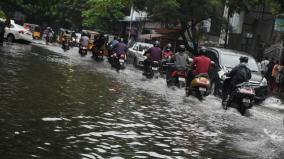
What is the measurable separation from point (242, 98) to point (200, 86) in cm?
208

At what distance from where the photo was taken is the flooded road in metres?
7.45

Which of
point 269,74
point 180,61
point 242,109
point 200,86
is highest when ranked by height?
point 180,61

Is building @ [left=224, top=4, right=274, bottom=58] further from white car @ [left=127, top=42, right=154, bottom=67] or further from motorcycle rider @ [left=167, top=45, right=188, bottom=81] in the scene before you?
motorcycle rider @ [left=167, top=45, right=188, bottom=81]

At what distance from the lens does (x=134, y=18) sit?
2815 inches

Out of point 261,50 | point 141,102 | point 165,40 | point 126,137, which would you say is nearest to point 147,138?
point 126,137

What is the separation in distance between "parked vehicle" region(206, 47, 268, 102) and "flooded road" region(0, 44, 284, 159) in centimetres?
408

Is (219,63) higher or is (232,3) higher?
(232,3)

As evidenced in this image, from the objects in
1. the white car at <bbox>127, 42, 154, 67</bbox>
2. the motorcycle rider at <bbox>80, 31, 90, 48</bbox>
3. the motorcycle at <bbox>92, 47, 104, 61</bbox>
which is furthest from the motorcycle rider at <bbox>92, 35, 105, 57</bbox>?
the white car at <bbox>127, 42, 154, 67</bbox>

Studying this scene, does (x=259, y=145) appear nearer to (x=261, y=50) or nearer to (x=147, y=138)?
(x=147, y=138)

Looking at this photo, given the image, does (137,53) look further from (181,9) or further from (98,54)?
(181,9)

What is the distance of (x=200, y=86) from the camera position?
1608 centimetres

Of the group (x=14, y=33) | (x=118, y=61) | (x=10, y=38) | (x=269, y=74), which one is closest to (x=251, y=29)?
(x=269, y=74)

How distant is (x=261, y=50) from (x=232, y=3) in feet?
28.5

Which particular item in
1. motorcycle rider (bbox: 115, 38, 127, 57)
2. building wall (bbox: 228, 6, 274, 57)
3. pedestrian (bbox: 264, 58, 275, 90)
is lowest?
pedestrian (bbox: 264, 58, 275, 90)
